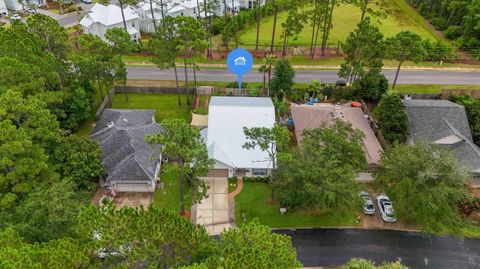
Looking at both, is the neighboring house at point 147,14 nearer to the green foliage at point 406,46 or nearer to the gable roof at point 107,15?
the gable roof at point 107,15

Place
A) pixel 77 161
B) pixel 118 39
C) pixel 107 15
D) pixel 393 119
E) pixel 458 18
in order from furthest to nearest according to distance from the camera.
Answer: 1. pixel 458 18
2. pixel 107 15
3. pixel 118 39
4. pixel 393 119
5. pixel 77 161

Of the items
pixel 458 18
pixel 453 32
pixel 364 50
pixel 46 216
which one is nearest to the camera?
pixel 46 216

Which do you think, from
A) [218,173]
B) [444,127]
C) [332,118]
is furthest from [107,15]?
[444,127]

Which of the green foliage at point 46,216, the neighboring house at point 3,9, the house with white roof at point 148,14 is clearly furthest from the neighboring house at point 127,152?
the neighboring house at point 3,9

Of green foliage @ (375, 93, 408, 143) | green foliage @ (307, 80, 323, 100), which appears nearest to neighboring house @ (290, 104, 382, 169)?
green foliage @ (375, 93, 408, 143)

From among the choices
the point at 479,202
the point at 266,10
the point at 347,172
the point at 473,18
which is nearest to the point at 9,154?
the point at 347,172

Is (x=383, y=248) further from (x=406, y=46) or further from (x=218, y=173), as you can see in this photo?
(x=406, y=46)

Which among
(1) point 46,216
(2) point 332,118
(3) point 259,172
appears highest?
(1) point 46,216
